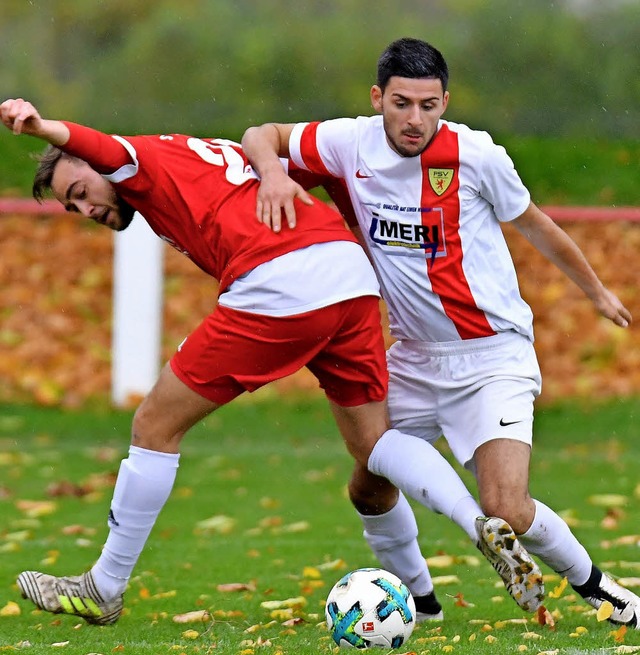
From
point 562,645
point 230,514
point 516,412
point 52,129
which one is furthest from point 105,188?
point 230,514

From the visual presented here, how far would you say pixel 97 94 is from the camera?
15961mm

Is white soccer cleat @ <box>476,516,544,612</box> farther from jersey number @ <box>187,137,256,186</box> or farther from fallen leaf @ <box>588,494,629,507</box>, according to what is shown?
fallen leaf @ <box>588,494,629,507</box>

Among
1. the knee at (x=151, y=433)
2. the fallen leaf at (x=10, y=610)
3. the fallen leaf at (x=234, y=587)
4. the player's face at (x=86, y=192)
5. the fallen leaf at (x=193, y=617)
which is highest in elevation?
the player's face at (x=86, y=192)

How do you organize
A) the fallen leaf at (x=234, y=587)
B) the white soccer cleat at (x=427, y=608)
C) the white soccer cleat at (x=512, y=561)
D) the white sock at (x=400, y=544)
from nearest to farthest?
the white soccer cleat at (x=512, y=561) < the white sock at (x=400, y=544) < the white soccer cleat at (x=427, y=608) < the fallen leaf at (x=234, y=587)

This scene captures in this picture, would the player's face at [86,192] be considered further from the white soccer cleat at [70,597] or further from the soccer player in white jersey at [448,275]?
the white soccer cleat at [70,597]

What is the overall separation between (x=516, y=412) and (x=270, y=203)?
1.08m

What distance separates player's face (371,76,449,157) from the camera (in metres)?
4.53

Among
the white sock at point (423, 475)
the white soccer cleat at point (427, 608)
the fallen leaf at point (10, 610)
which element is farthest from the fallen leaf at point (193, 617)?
the white sock at point (423, 475)

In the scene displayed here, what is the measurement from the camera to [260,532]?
7.25 metres

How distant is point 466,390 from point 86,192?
58.2 inches

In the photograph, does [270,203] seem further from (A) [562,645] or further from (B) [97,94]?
(B) [97,94]

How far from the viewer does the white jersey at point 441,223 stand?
15.2 ft

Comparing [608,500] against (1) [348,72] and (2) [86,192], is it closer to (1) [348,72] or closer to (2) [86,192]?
(2) [86,192]

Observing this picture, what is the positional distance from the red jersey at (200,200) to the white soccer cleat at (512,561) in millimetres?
1129
